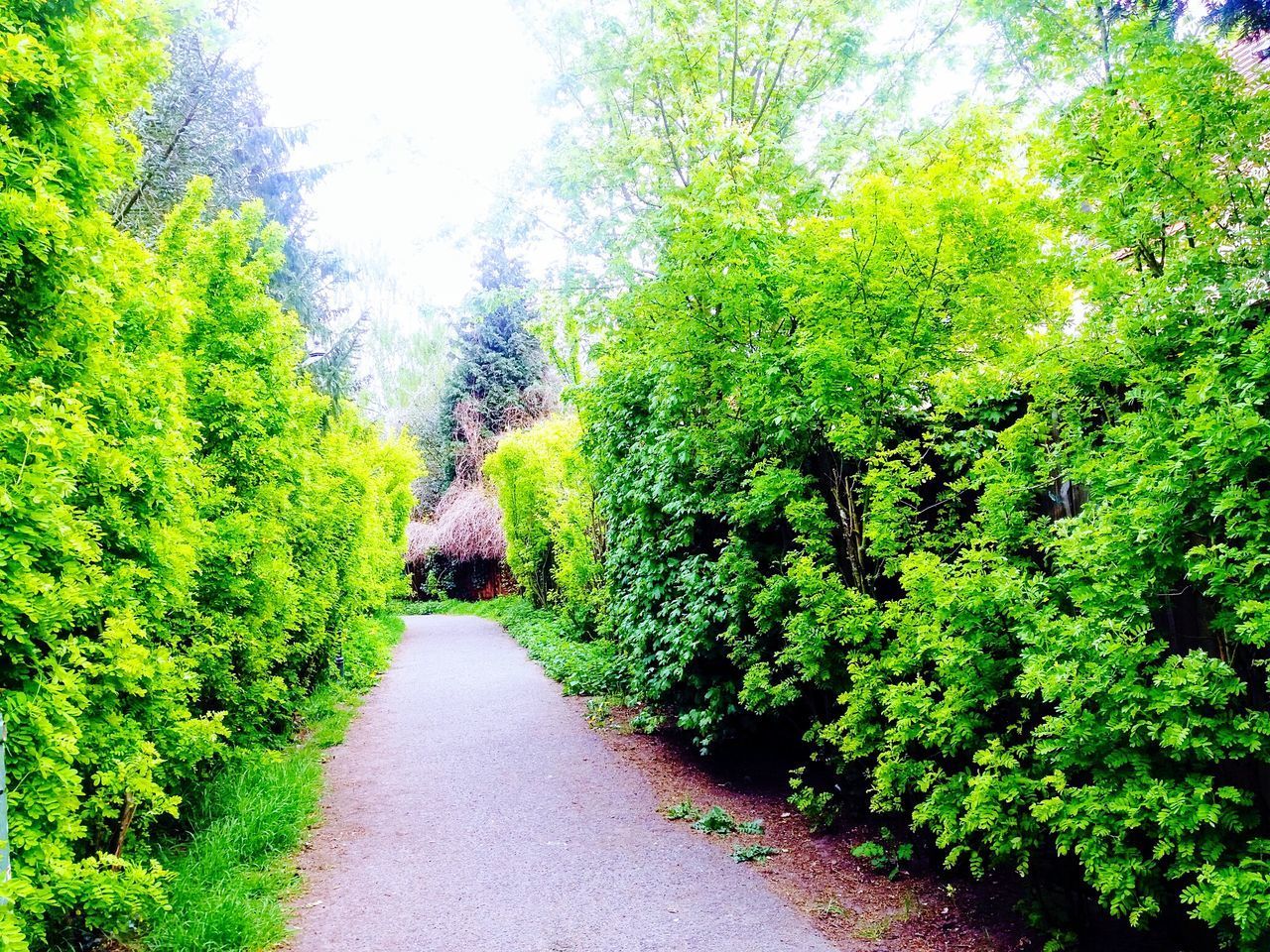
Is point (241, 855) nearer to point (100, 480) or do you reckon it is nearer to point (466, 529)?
point (100, 480)

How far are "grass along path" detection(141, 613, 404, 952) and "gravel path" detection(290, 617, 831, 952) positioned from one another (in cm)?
17

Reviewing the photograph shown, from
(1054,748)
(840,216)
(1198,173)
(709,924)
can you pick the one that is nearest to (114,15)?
(840,216)

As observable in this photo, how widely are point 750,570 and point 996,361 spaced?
231 centimetres

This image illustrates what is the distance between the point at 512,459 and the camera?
754 inches

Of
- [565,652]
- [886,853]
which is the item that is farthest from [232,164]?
[886,853]

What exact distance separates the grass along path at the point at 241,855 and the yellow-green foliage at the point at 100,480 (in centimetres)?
22

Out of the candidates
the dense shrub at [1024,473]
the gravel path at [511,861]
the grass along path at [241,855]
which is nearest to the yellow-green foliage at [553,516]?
the gravel path at [511,861]

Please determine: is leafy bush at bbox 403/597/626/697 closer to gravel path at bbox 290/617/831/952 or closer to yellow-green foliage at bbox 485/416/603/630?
yellow-green foliage at bbox 485/416/603/630

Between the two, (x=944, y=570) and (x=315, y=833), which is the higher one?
(x=944, y=570)

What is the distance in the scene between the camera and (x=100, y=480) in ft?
10.6

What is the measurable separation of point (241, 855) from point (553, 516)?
11.1 m

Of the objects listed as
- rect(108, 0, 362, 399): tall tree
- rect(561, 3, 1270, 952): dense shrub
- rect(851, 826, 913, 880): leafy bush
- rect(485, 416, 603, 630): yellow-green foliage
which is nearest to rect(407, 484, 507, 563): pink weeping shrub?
rect(485, 416, 603, 630): yellow-green foliage

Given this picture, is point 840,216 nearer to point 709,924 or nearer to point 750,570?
point 750,570

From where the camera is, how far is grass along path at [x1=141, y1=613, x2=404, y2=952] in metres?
3.65
